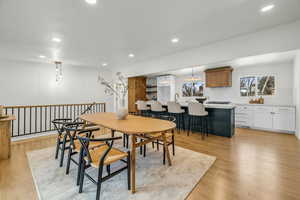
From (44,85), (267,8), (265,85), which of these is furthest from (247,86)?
(44,85)

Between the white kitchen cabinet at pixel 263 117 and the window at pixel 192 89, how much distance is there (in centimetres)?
217

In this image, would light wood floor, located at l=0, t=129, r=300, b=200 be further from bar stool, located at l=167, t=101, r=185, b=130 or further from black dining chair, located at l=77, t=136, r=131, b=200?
bar stool, located at l=167, t=101, r=185, b=130

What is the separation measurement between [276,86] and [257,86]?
19.7 inches

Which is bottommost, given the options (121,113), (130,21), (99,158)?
(99,158)

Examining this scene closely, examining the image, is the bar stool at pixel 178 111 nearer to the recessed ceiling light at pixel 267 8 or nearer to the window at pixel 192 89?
the window at pixel 192 89

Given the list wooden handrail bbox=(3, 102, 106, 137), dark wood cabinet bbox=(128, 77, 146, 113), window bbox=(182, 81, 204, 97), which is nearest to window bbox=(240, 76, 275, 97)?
window bbox=(182, 81, 204, 97)

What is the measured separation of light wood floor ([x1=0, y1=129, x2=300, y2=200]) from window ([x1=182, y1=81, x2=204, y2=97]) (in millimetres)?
3142

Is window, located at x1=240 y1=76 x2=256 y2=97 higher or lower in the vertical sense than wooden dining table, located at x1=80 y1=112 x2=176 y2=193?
higher

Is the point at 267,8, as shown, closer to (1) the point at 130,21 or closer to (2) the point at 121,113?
(1) the point at 130,21

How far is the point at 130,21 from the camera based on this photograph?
2482mm

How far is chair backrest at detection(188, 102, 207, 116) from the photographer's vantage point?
11.5 feet

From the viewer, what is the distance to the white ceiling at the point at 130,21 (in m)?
2.02

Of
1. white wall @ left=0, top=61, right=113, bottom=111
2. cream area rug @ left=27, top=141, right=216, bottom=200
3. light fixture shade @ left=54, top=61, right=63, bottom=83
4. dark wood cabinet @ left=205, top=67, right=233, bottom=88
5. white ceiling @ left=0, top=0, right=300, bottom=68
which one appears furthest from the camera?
light fixture shade @ left=54, top=61, right=63, bottom=83

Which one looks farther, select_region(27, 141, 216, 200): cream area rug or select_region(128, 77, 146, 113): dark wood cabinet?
select_region(128, 77, 146, 113): dark wood cabinet
